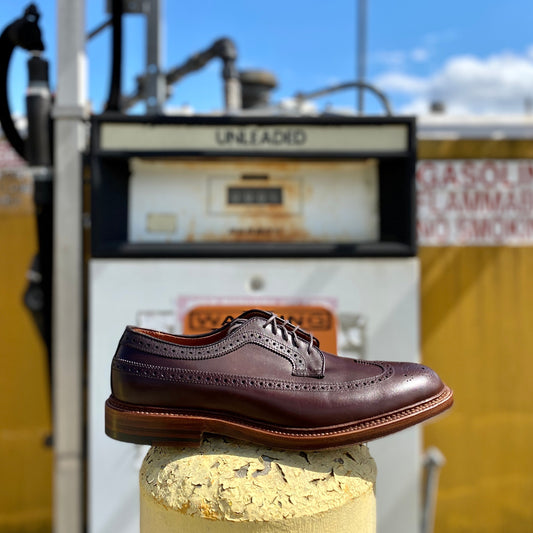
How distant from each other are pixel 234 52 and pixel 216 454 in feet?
9.23

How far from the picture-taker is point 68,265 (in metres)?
1.68

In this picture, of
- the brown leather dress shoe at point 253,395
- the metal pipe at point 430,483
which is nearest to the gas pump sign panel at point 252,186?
the brown leather dress shoe at point 253,395

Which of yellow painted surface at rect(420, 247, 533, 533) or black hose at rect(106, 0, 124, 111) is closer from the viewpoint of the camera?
black hose at rect(106, 0, 124, 111)

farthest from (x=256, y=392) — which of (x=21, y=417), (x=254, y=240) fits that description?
(x=21, y=417)

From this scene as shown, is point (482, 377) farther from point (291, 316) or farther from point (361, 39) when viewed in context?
point (361, 39)

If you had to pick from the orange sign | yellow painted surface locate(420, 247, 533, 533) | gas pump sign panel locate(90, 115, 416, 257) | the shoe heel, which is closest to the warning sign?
yellow painted surface locate(420, 247, 533, 533)

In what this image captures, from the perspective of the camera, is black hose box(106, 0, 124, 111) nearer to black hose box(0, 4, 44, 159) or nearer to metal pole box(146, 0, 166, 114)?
black hose box(0, 4, 44, 159)

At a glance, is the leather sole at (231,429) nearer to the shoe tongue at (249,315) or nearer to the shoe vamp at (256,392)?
the shoe vamp at (256,392)

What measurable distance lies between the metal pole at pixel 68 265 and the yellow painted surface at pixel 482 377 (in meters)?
1.23

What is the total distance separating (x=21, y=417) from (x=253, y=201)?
136cm

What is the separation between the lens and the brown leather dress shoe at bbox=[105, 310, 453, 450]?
0.85 meters

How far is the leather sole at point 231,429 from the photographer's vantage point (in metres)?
0.84

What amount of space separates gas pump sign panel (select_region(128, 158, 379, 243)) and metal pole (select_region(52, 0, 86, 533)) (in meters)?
0.19

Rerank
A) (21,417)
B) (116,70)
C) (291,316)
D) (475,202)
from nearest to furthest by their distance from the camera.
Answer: (291,316) < (116,70) < (475,202) < (21,417)
